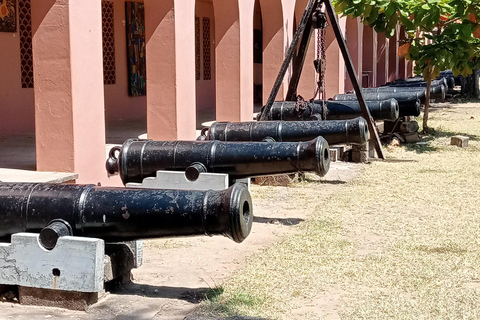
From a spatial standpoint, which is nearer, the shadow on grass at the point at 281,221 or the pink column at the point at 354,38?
the shadow on grass at the point at 281,221

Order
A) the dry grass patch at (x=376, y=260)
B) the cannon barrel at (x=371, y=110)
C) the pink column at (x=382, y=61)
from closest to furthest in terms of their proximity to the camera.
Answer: the dry grass patch at (x=376, y=260) < the cannon barrel at (x=371, y=110) < the pink column at (x=382, y=61)

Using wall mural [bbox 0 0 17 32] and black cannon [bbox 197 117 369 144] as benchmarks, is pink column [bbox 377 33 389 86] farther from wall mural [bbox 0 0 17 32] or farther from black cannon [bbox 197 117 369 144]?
black cannon [bbox 197 117 369 144]

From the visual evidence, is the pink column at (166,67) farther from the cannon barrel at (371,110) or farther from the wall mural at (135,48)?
the wall mural at (135,48)

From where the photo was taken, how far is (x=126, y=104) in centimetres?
1441

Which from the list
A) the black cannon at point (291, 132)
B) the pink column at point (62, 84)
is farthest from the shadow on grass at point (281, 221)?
the pink column at point (62, 84)

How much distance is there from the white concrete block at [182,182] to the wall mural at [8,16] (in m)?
5.04

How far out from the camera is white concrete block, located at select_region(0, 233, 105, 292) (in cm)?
445

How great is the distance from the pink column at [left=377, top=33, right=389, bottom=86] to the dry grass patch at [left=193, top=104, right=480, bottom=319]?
1643 cm

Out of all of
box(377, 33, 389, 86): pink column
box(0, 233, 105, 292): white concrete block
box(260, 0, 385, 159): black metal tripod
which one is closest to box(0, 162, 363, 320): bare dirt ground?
box(0, 233, 105, 292): white concrete block

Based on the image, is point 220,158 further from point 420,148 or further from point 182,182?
point 420,148

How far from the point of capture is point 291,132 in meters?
8.58

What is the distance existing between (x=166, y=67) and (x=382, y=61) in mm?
17974

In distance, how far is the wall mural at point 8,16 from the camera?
10.8 metres

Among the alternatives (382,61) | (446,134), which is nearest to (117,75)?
(446,134)
